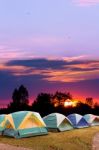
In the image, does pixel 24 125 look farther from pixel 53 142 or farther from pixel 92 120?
pixel 92 120

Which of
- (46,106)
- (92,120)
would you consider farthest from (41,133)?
(46,106)

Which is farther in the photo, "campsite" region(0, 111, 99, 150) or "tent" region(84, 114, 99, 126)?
"tent" region(84, 114, 99, 126)

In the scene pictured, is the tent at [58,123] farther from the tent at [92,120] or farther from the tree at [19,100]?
the tree at [19,100]

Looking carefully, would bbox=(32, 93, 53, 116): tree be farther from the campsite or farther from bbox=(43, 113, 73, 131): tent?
bbox=(43, 113, 73, 131): tent

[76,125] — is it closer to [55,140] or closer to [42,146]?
[55,140]

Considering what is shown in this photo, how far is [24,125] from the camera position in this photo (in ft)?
93.0

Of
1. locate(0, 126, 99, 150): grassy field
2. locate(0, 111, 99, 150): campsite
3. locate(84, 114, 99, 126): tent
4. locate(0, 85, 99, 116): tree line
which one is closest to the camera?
locate(0, 126, 99, 150): grassy field

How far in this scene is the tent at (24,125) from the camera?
27.8 metres

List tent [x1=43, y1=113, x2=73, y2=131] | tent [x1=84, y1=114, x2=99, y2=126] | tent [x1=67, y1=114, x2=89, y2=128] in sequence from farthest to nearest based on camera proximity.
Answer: tent [x1=84, y1=114, x2=99, y2=126]
tent [x1=67, y1=114, x2=89, y2=128]
tent [x1=43, y1=113, x2=73, y2=131]

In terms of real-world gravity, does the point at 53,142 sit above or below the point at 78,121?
below

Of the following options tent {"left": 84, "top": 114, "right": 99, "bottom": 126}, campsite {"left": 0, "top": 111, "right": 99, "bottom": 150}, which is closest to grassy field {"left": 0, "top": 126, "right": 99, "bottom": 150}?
campsite {"left": 0, "top": 111, "right": 99, "bottom": 150}

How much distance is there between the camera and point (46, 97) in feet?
238

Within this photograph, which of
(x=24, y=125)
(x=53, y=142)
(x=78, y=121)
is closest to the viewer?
(x=53, y=142)

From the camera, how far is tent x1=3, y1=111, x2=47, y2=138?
27.8m
